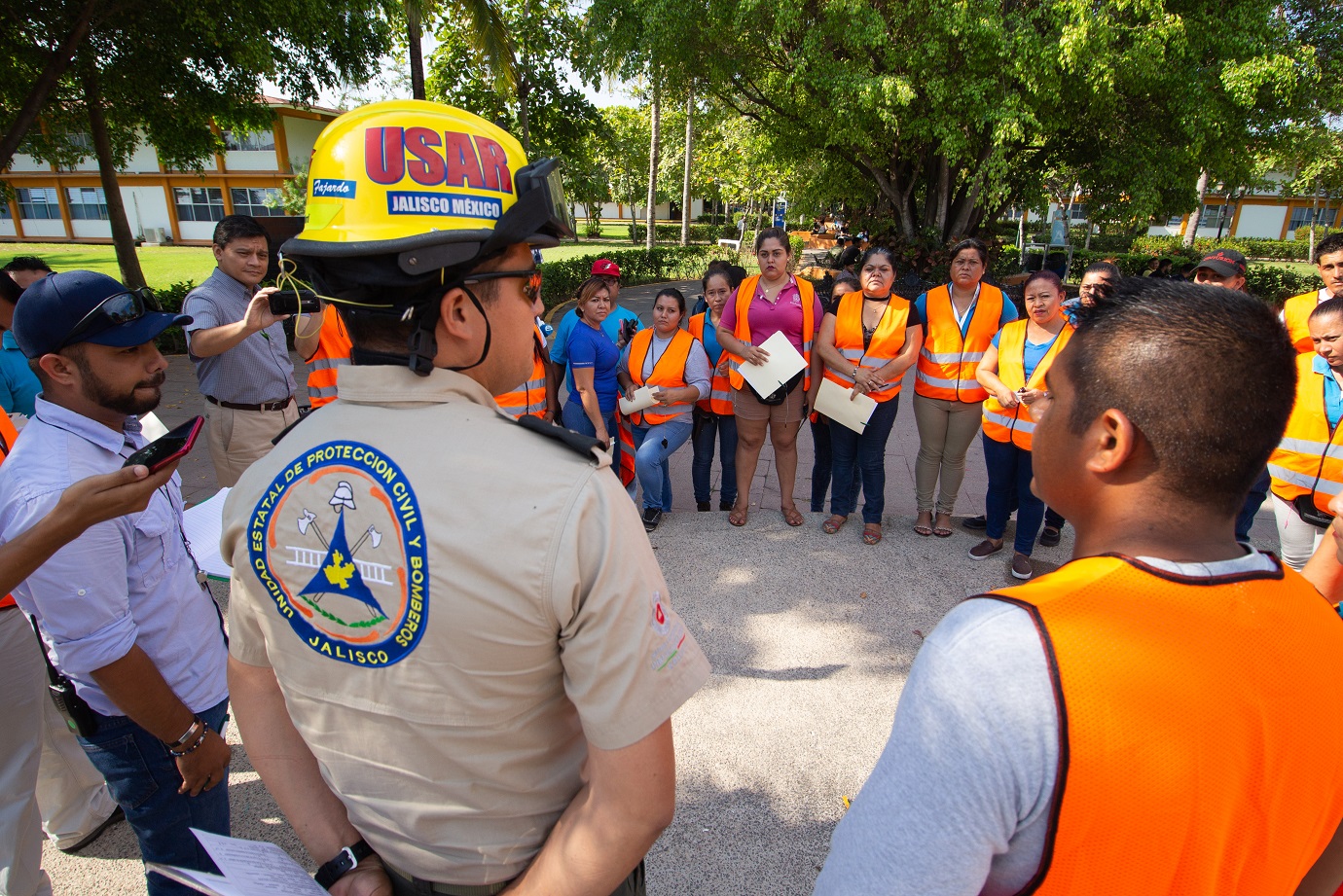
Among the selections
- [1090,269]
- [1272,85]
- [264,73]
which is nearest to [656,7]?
[264,73]

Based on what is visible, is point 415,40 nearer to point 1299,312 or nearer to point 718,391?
point 718,391

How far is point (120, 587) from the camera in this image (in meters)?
1.75

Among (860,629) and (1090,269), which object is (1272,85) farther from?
(860,629)

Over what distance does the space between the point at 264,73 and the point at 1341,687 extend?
42.0ft

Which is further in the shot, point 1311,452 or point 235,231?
point 235,231

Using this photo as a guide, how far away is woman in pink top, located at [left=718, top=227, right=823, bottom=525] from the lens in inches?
195

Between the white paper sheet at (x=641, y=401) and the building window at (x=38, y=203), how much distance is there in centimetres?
5045

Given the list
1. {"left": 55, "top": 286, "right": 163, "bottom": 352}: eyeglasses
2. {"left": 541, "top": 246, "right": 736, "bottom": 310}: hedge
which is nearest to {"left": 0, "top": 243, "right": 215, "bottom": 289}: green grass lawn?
{"left": 541, "top": 246, "right": 736, "bottom": 310}: hedge

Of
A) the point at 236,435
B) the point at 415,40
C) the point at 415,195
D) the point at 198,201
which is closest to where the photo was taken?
the point at 415,195

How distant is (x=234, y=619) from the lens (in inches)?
50.0

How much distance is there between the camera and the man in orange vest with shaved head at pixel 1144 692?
854 mm

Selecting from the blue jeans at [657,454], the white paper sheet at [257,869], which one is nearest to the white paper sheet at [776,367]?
the blue jeans at [657,454]

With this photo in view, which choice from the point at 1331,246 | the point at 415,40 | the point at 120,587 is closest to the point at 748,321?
the point at 1331,246

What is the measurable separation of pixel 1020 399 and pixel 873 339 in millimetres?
1027
